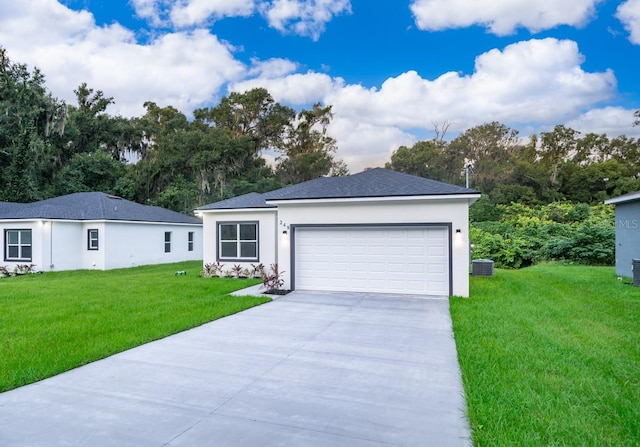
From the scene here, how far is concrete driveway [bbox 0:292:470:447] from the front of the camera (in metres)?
3.15

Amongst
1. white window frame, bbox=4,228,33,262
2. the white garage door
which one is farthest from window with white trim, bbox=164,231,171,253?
the white garage door

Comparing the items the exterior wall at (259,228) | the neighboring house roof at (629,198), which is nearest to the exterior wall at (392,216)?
the exterior wall at (259,228)

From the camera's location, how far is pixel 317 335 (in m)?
6.29

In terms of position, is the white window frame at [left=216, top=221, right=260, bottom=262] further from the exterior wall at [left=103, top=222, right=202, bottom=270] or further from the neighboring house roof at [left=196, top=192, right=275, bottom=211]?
the exterior wall at [left=103, top=222, right=202, bottom=270]

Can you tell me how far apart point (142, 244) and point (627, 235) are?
65.5 ft

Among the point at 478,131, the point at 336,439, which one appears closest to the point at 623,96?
the point at 478,131

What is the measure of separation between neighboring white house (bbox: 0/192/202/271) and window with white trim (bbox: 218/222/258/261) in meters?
6.44

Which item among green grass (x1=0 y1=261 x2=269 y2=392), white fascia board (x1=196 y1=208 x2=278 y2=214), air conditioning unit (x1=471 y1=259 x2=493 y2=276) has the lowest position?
green grass (x1=0 y1=261 x2=269 y2=392)

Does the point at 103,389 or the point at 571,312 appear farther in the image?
the point at 571,312

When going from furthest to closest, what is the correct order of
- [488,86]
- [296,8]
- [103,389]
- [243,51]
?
[488,86] < [243,51] < [296,8] < [103,389]

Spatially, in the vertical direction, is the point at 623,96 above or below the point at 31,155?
above

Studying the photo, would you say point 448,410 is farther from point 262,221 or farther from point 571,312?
point 262,221

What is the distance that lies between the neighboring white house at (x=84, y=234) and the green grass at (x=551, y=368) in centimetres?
1543

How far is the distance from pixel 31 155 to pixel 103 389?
28154 millimetres
